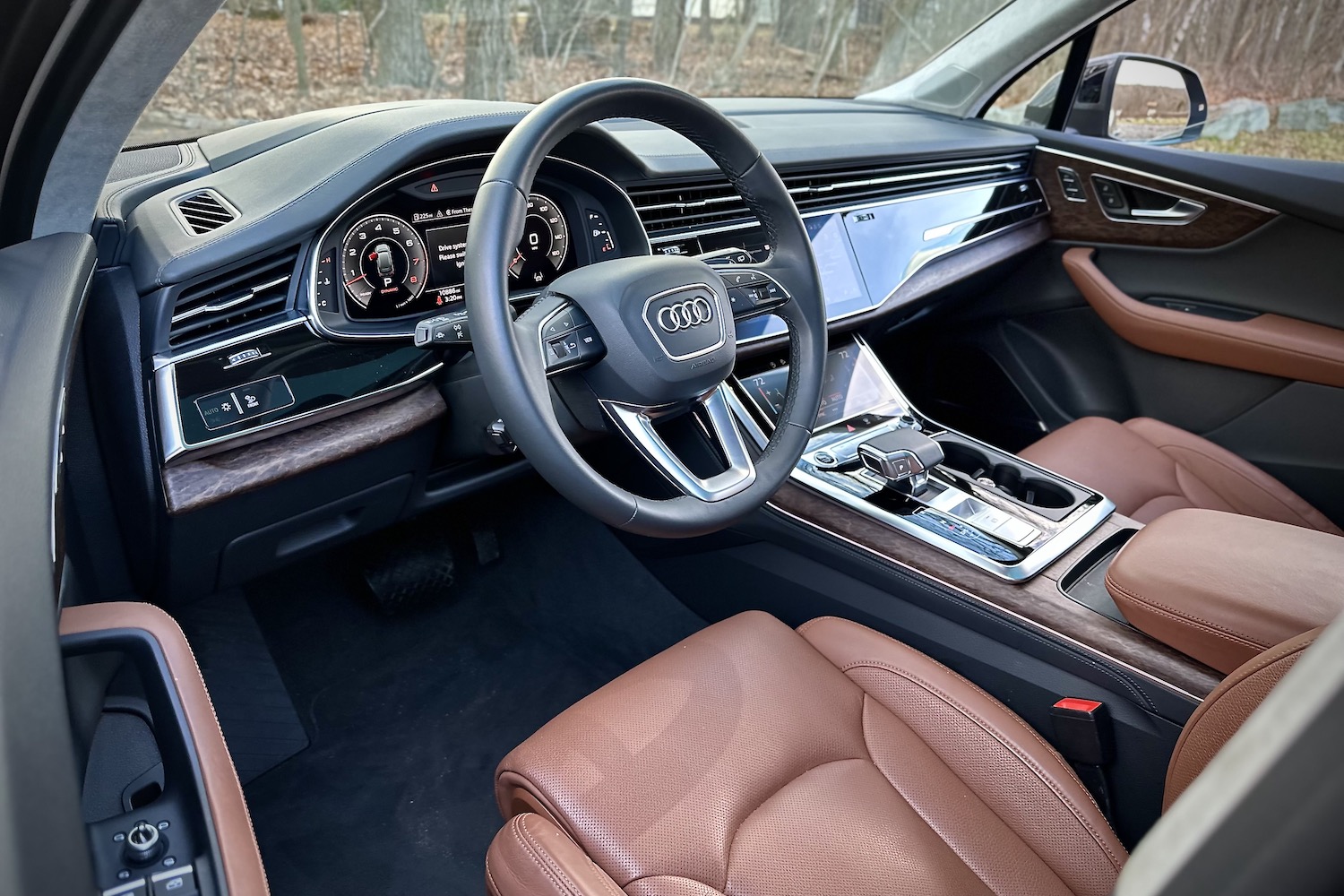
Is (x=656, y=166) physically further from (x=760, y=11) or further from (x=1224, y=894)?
(x=760, y=11)

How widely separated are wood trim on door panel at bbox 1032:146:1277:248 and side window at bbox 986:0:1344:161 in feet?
0.37

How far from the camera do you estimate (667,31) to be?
3211 mm

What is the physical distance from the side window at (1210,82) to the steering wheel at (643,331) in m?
1.54

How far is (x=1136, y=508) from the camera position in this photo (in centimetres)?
187

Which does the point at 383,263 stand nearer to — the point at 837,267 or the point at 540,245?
the point at 540,245

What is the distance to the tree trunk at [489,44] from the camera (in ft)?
8.23

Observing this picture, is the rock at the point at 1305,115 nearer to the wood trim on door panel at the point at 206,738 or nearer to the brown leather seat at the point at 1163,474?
the brown leather seat at the point at 1163,474

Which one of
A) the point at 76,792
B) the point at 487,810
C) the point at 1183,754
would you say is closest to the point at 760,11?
the point at 487,810

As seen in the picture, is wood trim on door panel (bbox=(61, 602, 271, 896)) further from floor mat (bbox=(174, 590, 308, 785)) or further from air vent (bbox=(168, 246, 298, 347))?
floor mat (bbox=(174, 590, 308, 785))

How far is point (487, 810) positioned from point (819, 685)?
2.59 feet

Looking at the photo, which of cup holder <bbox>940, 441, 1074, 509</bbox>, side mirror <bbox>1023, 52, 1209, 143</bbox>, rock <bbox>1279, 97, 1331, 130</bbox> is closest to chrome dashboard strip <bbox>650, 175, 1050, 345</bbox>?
side mirror <bbox>1023, 52, 1209, 143</bbox>

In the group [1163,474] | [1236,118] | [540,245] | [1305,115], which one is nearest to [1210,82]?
[1236,118]

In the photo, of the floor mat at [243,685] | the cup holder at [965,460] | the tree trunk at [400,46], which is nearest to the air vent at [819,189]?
the cup holder at [965,460]

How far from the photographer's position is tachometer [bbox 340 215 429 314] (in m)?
1.40
